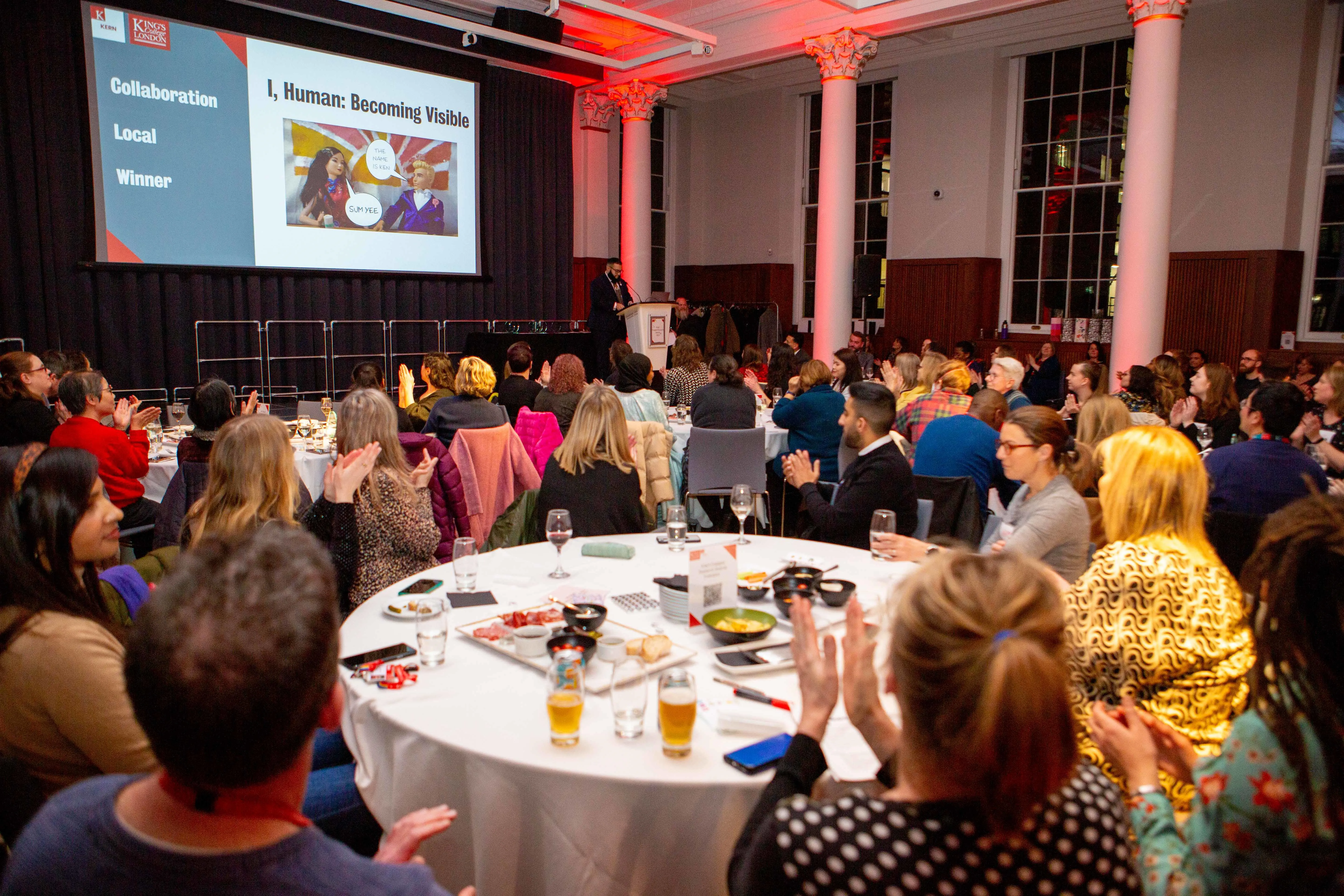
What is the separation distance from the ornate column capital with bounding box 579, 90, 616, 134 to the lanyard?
12786 mm

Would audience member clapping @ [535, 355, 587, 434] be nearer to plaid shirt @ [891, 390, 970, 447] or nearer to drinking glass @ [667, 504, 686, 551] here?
plaid shirt @ [891, 390, 970, 447]

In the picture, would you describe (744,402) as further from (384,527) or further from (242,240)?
(242,240)

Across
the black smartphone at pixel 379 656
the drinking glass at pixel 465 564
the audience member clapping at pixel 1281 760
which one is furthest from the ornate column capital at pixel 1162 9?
the black smartphone at pixel 379 656

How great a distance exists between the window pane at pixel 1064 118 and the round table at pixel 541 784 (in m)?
11.7

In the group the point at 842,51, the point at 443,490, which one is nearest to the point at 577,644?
the point at 443,490

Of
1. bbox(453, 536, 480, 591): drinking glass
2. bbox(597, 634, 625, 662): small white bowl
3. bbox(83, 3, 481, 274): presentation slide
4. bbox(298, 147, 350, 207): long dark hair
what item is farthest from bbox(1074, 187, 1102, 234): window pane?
bbox(597, 634, 625, 662): small white bowl

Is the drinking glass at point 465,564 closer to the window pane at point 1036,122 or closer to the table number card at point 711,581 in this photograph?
the table number card at point 711,581

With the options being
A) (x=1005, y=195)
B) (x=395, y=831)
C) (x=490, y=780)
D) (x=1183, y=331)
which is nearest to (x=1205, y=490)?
(x=490, y=780)

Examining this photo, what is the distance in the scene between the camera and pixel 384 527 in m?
3.01

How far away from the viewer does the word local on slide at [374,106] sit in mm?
9297

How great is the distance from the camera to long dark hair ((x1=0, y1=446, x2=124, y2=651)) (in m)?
1.58

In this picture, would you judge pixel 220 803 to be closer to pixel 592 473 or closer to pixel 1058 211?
pixel 592 473

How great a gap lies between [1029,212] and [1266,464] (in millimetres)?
9302

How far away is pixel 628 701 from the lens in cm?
170
